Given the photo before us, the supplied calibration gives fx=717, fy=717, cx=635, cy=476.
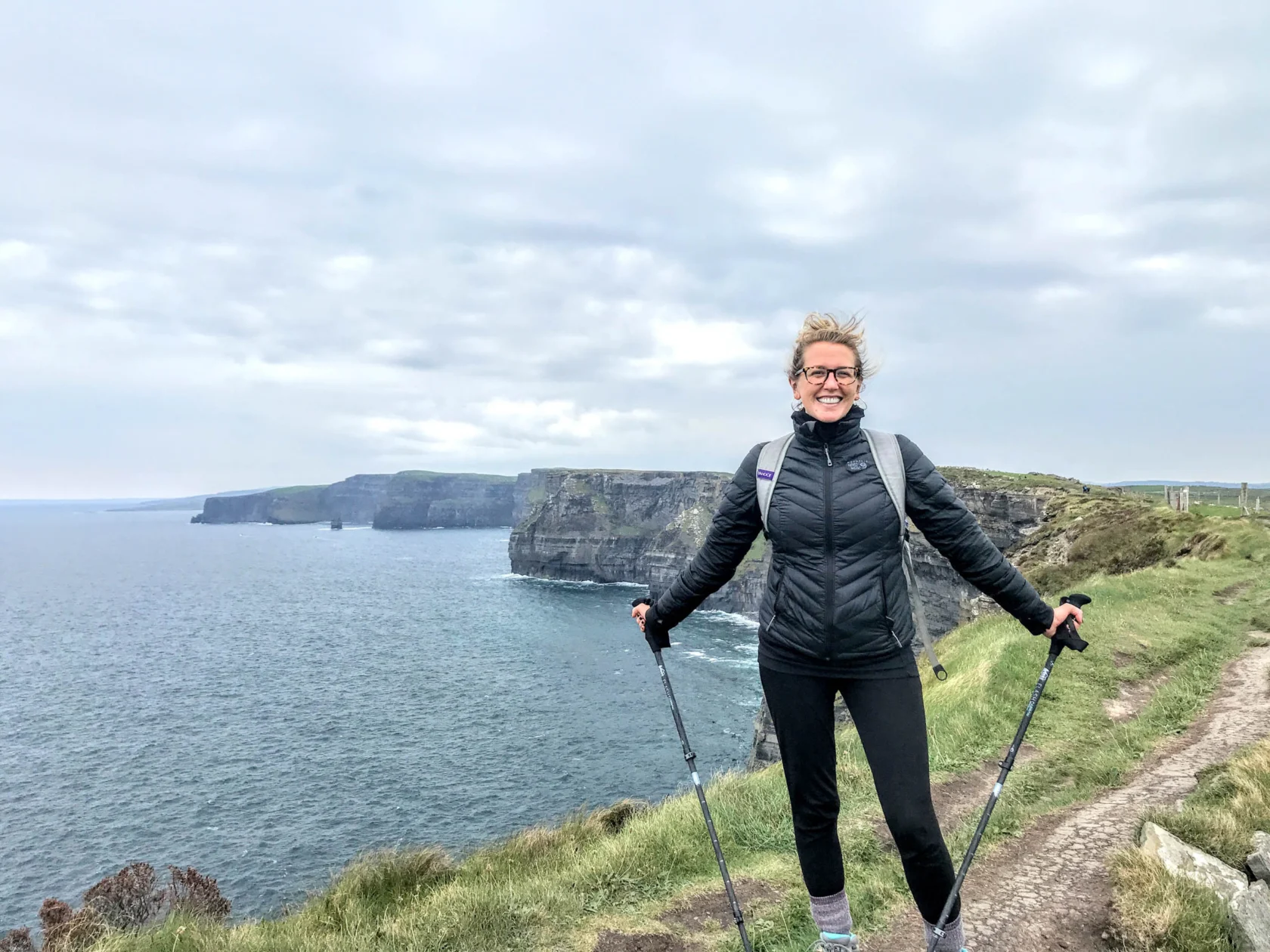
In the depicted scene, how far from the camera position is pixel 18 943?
31.5 feet

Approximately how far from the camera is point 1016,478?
52031 millimetres

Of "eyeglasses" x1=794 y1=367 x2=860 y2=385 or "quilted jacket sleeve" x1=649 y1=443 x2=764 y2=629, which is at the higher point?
"eyeglasses" x1=794 y1=367 x2=860 y2=385

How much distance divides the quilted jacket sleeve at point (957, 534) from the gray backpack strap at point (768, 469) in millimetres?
676

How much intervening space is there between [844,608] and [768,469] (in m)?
0.92

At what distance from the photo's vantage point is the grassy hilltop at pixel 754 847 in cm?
550

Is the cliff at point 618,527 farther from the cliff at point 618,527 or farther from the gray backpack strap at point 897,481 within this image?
the gray backpack strap at point 897,481

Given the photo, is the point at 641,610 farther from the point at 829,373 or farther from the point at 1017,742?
the point at 1017,742

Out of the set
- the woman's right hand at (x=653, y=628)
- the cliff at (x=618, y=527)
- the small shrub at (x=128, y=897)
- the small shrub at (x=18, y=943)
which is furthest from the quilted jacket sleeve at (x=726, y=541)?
the cliff at (x=618, y=527)

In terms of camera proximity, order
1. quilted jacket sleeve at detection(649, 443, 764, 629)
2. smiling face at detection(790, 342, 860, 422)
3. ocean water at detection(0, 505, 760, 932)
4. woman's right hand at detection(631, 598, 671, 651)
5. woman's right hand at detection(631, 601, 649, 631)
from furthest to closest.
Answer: ocean water at detection(0, 505, 760, 932), woman's right hand at detection(631, 601, 649, 631), woman's right hand at detection(631, 598, 671, 651), quilted jacket sleeve at detection(649, 443, 764, 629), smiling face at detection(790, 342, 860, 422)

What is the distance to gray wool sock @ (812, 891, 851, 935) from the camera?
4414 mm

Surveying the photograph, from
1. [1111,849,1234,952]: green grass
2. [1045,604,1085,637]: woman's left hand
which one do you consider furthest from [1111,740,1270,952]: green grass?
[1045,604,1085,637]: woman's left hand

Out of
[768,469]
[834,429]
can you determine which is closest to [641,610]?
[768,469]

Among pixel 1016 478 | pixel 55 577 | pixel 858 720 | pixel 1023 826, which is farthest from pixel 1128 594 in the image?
pixel 55 577

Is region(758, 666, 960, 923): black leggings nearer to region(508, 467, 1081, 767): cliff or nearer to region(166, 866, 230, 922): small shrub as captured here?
region(166, 866, 230, 922): small shrub
